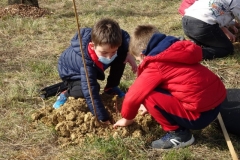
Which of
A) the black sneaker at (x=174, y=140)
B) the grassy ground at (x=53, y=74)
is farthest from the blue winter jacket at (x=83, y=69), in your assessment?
the black sneaker at (x=174, y=140)

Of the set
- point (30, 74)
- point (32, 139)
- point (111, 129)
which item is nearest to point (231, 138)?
point (111, 129)

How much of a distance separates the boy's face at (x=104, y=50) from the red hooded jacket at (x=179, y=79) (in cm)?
39

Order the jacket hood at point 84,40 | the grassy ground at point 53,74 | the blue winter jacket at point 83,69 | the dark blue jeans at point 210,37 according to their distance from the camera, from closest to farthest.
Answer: the grassy ground at point 53,74 → the blue winter jacket at point 83,69 → the jacket hood at point 84,40 → the dark blue jeans at point 210,37

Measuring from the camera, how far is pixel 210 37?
4.70 m

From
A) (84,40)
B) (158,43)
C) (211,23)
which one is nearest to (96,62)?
(84,40)

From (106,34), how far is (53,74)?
4.96 ft

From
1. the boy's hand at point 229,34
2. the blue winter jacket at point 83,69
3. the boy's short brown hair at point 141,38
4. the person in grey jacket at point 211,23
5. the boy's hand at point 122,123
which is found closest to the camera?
the boy's short brown hair at point 141,38

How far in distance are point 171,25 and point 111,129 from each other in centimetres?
320

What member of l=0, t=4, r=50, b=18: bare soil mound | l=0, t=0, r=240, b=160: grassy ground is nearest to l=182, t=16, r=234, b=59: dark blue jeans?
l=0, t=0, r=240, b=160: grassy ground

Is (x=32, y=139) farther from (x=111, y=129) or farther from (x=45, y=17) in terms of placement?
(x=45, y=17)

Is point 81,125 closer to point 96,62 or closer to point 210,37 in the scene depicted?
point 96,62

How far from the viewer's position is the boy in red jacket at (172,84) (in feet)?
8.63

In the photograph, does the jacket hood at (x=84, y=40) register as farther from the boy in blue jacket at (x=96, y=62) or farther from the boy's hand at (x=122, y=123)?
the boy's hand at (x=122, y=123)

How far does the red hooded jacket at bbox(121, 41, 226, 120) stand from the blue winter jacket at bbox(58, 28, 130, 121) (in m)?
0.39
